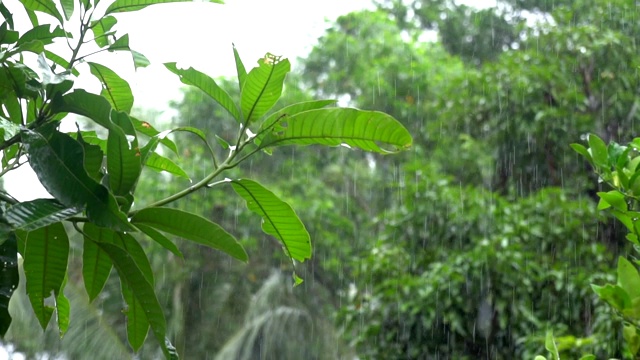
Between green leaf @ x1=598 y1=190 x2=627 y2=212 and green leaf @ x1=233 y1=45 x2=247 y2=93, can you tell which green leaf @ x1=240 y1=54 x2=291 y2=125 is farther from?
green leaf @ x1=598 y1=190 x2=627 y2=212

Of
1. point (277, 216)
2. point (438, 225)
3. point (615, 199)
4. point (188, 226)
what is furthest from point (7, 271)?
point (438, 225)

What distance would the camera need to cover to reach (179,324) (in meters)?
5.30

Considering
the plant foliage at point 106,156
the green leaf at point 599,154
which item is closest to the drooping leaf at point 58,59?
the plant foliage at point 106,156

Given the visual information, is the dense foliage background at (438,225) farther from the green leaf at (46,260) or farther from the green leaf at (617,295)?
the green leaf at (46,260)

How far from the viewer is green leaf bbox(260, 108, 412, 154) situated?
2.86 ft

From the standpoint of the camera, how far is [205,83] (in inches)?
39.1

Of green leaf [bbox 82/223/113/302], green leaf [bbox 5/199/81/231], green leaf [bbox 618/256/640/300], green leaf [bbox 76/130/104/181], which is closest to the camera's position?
green leaf [bbox 5/199/81/231]

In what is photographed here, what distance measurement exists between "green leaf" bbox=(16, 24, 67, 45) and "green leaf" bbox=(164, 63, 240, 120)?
140 millimetres

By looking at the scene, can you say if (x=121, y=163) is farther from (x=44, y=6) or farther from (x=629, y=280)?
(x=629, y=280)

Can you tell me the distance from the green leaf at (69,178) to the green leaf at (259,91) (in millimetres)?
230

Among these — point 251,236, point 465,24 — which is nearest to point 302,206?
point 251,236

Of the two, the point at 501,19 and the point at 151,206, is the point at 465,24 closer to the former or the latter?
the point at 501,19

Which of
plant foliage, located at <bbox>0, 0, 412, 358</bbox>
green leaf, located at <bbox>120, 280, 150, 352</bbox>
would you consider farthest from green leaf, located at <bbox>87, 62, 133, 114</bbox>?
green leaf, located at <bbox>120, 280, 150, 352</bbox>

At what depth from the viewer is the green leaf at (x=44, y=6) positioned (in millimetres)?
936
